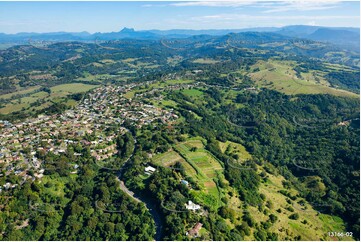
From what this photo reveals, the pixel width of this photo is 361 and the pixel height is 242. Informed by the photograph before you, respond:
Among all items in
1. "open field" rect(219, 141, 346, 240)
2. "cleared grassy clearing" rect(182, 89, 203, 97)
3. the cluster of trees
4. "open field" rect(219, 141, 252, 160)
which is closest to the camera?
the cluster of trees

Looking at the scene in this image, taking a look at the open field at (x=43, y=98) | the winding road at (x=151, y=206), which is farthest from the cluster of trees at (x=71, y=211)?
the open field at (x=43, y=98)

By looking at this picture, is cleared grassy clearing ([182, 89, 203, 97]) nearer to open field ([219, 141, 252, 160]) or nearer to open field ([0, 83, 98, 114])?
open field ([219, 141, 252, 160])

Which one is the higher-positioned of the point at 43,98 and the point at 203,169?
the point at 203,169

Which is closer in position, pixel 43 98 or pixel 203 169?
pixel 203 169

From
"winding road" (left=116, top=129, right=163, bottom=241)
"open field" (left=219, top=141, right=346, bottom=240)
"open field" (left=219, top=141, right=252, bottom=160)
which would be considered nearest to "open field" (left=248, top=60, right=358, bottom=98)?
"open field" (left=219, top=141, right=252, bottom=160)

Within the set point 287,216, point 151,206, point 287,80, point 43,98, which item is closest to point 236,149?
point 287,216

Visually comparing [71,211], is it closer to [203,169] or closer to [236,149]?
[203,169]

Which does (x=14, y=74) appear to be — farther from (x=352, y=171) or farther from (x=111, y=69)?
(x=352, y=171)

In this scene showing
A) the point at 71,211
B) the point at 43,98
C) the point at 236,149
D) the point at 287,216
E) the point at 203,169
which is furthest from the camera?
the point at 43,98

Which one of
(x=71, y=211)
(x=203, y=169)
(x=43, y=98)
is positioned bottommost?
(x=43, y=98)

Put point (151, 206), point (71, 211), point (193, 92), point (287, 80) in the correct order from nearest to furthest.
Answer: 1. point (71, 211)
2. point (151, 206)
3. point (193, 92)
4. point (287, 80)

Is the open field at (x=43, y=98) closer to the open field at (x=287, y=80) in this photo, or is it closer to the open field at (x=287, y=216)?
the open field at (x=287, y=216)
